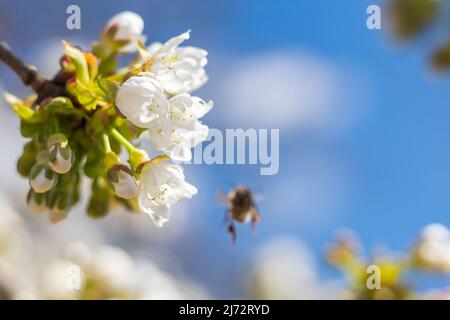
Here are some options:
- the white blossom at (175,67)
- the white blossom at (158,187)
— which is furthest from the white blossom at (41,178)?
the white blossom at (175,67)

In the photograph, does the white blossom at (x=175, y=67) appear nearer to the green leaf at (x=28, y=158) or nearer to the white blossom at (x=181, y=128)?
the white blossom at (x=181, y=128)

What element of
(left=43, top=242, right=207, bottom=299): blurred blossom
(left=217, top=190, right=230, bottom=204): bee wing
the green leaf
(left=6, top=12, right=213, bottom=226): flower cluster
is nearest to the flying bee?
(left=217, top=190, right=230, bottom=204): bee wing

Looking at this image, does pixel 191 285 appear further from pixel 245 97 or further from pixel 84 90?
pixel 84 90

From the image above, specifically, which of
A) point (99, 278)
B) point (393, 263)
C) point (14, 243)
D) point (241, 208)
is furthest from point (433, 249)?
point (14, 243)

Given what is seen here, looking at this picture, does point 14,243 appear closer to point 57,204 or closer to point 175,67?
point 57,204

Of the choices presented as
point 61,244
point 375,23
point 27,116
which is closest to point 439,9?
point 375,23

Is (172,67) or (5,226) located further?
(5,226)
